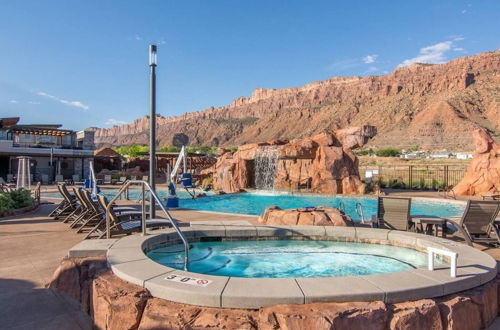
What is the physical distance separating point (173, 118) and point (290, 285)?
190546mm

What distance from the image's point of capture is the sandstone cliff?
71.3 meters

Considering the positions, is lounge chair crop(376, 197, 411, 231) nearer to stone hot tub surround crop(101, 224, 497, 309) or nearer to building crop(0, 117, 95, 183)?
stone hot tub surround crop(101, 224, 497, 309)

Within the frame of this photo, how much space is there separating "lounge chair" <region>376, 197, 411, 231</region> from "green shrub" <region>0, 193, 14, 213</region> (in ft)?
30.7

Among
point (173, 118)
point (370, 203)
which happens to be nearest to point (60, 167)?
point (370, 203)

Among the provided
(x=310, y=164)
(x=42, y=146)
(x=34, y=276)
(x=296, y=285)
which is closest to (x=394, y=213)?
(x=296, y=285)

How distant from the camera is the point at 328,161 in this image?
1861 centimetres

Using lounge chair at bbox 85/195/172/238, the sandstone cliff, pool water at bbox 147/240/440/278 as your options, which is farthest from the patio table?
the sandstone cliff

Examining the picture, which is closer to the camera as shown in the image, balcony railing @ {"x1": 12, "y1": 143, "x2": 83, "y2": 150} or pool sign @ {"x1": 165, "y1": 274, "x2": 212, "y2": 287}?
pool sign @ {"x1": 165, "y1": 274, "x2": 212, "y2": 287}

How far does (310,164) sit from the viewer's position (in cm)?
1989

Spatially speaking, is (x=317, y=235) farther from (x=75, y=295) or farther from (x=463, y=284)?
(x=75, y=295)

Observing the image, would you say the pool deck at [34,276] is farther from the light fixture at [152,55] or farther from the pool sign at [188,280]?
the light fixture at [152,55]

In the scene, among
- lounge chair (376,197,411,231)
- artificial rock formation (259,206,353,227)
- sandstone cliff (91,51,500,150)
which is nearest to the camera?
lounge chair (376,197,411,231)

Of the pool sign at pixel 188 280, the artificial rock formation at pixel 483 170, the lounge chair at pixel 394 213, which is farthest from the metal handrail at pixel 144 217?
the artificial rock formation at pixel 483 170

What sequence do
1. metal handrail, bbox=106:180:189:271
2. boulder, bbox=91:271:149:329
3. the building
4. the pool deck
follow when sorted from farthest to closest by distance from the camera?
the building < metal handrail, bbox=106:180:189:271 < the pool deck < boulder, bbox=91:271:149:329
